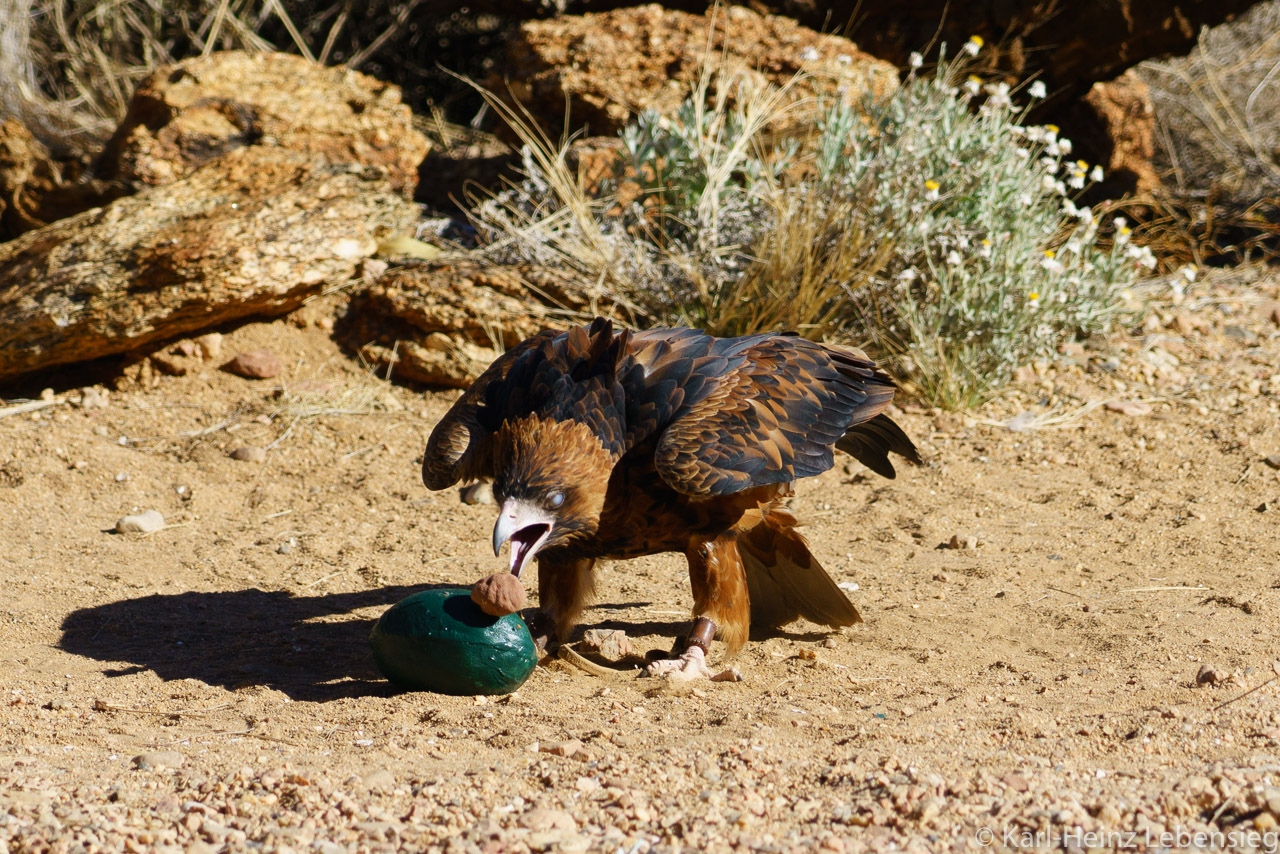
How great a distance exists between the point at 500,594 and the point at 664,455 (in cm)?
71

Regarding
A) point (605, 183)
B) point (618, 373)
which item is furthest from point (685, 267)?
point (618, 373)

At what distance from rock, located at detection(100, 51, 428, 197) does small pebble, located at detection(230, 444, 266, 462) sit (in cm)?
212

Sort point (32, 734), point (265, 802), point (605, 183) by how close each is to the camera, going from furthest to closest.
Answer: point (605, 183) → point (32, 734) → point (265, 802)

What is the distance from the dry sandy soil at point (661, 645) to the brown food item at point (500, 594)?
0.37 m

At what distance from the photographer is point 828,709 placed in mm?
3973

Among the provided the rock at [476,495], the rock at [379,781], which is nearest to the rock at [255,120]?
the rock at [476,495]

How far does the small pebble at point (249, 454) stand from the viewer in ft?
21.7

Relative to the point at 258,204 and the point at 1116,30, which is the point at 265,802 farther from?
the point at 1116,30

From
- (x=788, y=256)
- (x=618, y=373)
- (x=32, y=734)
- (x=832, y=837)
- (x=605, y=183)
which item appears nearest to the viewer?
(x=832, y=837)

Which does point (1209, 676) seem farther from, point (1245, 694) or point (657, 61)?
point (657, 61)

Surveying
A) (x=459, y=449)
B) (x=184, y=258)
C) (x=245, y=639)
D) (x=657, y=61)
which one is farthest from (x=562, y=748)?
(x=657, y=61)

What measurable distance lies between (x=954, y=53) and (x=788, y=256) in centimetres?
328

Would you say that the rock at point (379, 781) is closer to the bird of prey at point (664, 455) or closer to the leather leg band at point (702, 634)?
the bird of prey at point (664, 455)

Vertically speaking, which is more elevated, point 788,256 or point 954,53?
point 954,53
